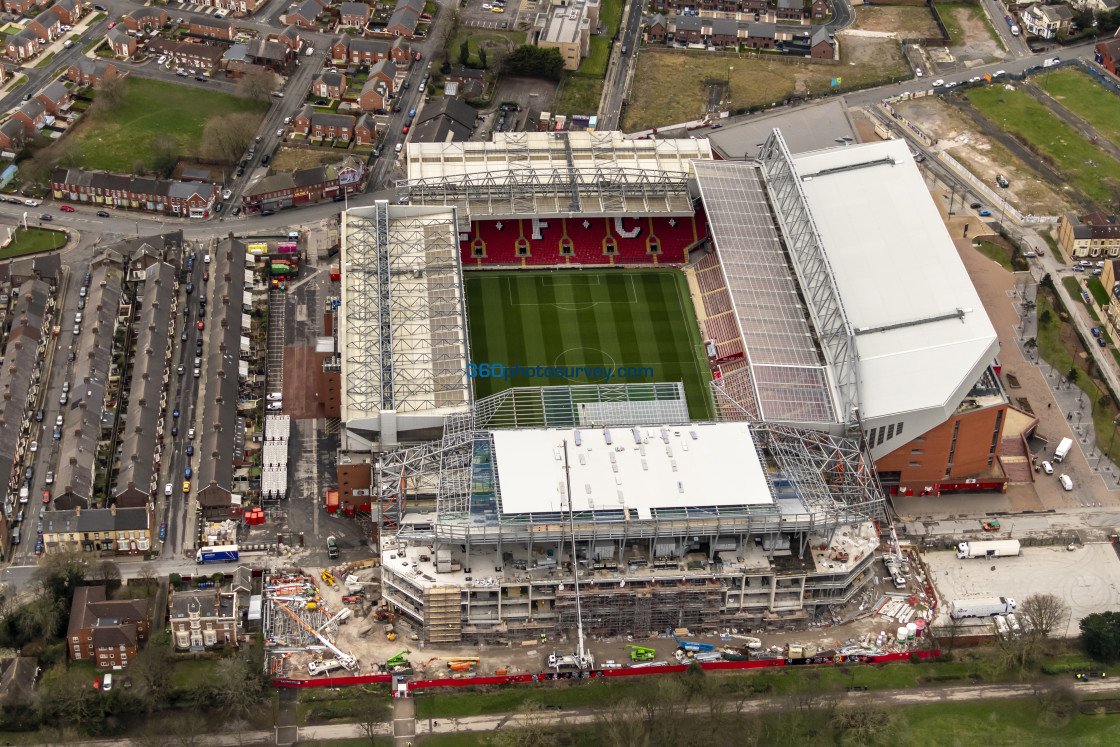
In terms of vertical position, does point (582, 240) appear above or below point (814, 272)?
above

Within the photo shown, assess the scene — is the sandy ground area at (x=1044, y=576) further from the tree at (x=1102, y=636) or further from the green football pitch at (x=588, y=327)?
the green football pitch at (x=588, y=327)

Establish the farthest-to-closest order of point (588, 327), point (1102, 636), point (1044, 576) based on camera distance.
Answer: point (588, 327) → point (1044, 576) → point (1102, 636)

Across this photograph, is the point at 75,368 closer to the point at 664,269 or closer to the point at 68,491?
the point at 68,491

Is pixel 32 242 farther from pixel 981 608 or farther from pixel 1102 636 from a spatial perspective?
pixel 1102 636

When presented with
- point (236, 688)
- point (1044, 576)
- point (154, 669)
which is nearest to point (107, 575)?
point (154, 669)

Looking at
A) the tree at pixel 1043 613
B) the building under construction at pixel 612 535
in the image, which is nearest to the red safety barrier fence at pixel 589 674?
the building under construction at pixel 612 535

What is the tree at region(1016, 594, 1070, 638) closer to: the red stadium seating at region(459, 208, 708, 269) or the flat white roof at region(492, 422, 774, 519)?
the flat white roof at region(492, 422, 774, 519)
